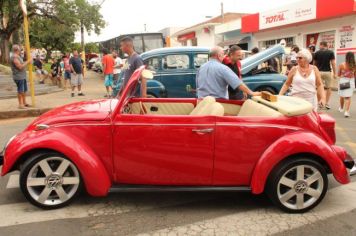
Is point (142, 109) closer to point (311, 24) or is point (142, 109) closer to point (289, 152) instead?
point (289, 152)

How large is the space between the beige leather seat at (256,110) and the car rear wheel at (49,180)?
1958 millimetres

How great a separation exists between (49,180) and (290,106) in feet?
8.39

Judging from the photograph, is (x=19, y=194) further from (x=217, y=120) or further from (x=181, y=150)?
(x=217, y=120)

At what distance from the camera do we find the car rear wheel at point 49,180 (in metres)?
3.79

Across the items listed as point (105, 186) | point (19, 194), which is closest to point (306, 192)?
point (105, 186)

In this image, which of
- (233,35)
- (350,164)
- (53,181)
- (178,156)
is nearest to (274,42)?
(233,35)

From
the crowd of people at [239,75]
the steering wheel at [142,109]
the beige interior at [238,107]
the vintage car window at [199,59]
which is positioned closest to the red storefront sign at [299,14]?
the crowd of people at [239,75]

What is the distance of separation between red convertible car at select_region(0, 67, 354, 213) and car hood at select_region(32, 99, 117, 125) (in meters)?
0.02

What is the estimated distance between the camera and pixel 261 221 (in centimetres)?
368

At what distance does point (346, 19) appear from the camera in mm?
19125

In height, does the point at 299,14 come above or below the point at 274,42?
above

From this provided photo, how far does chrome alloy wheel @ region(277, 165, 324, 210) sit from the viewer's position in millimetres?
3797

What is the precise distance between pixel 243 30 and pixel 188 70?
20.6 meters

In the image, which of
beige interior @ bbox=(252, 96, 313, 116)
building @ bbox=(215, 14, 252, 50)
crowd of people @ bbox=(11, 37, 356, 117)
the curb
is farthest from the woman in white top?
building @ bbox=(215, 14, 252, 50)
